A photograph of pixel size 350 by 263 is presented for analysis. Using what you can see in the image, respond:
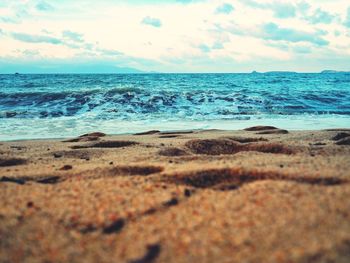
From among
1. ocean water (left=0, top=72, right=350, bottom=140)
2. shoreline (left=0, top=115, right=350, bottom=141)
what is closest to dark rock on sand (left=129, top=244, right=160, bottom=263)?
shoreline (left=0, top=115, right=350, bottom=141)

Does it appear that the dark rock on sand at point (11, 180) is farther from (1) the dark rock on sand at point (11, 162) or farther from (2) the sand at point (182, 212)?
(1) the dark rock on sand at point (11, 162)

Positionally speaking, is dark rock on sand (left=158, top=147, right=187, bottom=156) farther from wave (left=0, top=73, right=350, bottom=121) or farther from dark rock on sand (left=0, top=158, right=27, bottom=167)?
wave (left=0, top=73, right=350, bottom=121)

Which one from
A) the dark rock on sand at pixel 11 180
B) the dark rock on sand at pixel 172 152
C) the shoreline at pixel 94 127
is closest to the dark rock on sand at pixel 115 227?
the dark rock on sand at pixel 11 180

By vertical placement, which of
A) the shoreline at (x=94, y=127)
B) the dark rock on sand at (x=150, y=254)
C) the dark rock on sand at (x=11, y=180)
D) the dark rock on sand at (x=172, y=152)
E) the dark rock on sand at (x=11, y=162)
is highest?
the dark rock on sand at (x=150, y=254)

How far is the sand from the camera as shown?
5.01 ft

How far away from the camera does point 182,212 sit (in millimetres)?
1946

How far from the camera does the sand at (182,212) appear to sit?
153 centimetres

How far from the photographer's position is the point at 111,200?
7.02 feet

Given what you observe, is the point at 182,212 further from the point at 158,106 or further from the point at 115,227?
the point at 158,106

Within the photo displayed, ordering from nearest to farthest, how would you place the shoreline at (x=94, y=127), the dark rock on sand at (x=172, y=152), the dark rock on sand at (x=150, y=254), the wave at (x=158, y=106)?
the dark rock on sand at (x=150, y=254), the dark rock on sand at (x=172, y=152), the shoreline at (x=94, y=127), the wave at (x=158, y=106)

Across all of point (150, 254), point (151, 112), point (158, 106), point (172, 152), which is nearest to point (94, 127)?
point (151, 112)

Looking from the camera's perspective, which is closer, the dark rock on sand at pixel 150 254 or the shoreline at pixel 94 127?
the dark rock on sand at pixel 150 254

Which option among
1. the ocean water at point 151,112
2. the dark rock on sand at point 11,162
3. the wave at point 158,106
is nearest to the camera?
the dark rock on sand at point 11,162

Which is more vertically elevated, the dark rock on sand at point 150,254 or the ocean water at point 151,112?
the dark rock on sand at point 150,254
